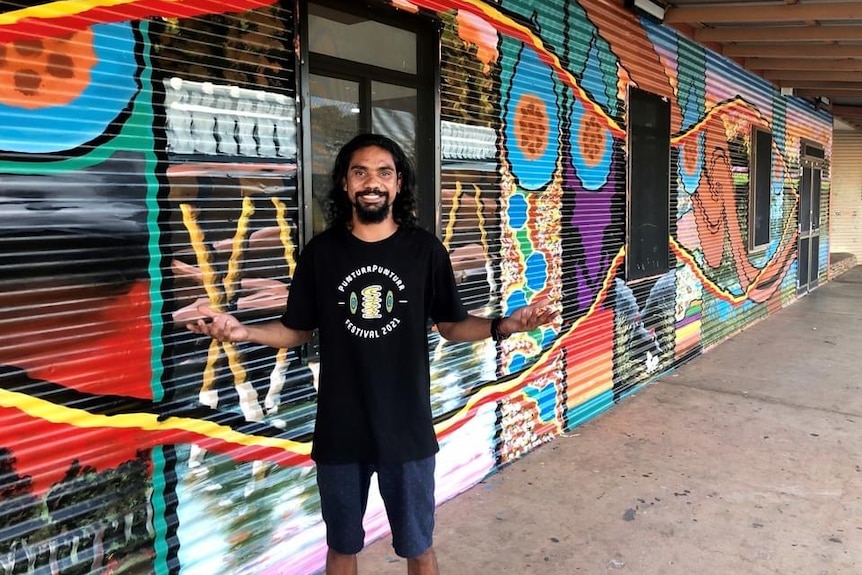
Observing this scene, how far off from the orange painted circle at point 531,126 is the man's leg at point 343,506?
2.86 metres

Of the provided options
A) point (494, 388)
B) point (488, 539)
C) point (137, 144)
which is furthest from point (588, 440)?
point (137, 144)

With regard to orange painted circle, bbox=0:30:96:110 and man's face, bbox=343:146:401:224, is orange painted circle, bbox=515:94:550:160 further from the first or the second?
orange painted circle, bbox=0:30:96:110

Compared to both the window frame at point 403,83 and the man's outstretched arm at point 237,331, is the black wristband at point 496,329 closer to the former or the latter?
the man's outstretched arm at point 237,331

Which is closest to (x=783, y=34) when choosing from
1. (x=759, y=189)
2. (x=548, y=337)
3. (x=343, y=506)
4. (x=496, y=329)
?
(x=759, y=189)

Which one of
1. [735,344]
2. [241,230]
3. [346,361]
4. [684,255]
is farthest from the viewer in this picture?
[735,344]

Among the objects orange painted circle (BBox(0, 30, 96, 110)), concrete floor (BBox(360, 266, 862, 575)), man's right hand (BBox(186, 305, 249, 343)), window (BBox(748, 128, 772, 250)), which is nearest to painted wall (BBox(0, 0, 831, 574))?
orange painted circle (BBox(0, 30, 96, 110))

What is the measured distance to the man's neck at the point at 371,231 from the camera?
2.33m

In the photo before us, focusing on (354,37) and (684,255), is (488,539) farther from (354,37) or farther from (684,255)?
(684,255)

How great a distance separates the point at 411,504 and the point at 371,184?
1075mm

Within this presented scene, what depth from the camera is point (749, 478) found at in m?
4.27

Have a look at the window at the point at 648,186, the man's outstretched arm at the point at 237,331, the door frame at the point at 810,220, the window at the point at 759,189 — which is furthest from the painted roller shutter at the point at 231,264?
the door frame at the point at 810,220

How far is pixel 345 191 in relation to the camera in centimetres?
237

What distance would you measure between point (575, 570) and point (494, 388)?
1393 mm

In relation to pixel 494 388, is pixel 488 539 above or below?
below
